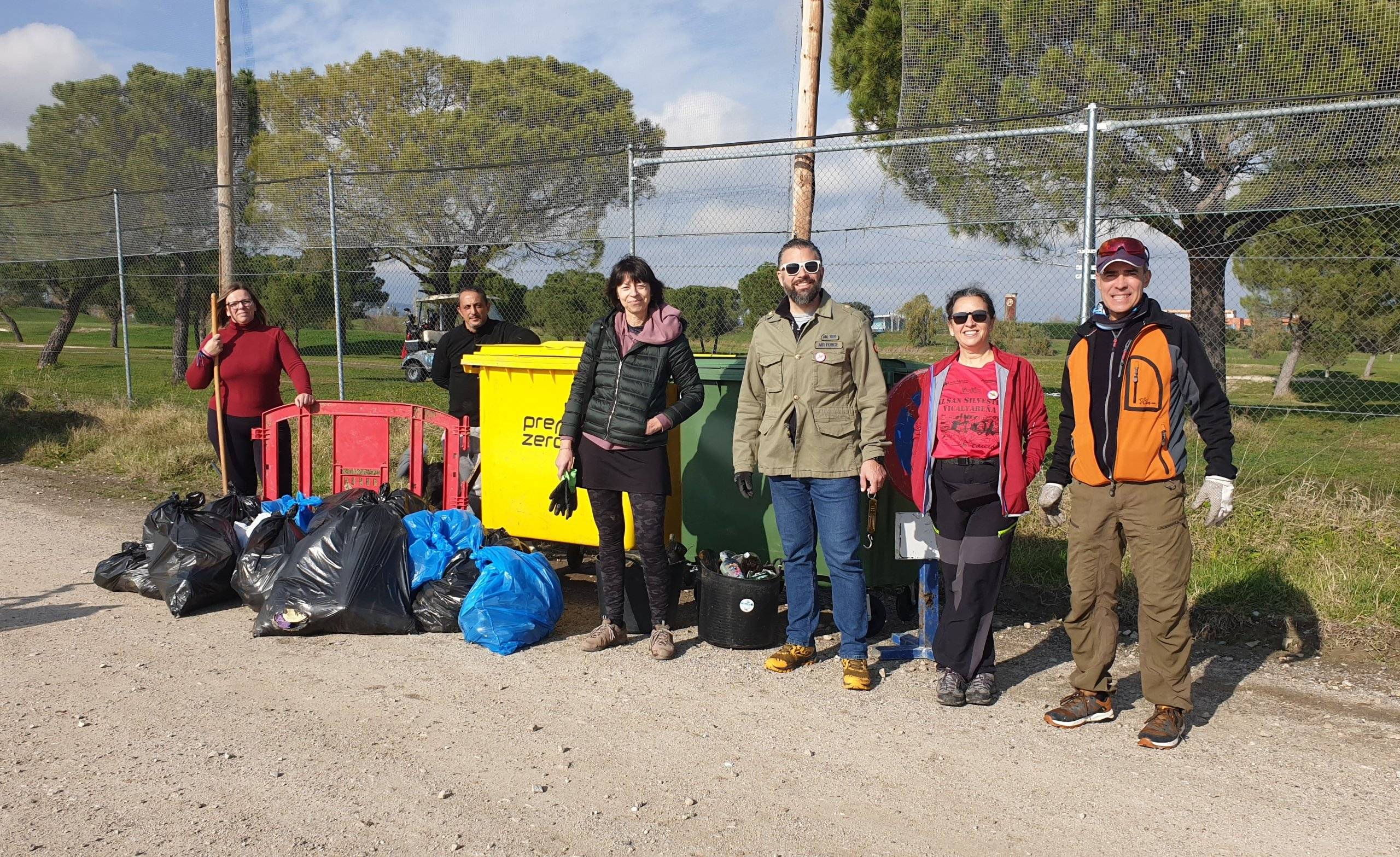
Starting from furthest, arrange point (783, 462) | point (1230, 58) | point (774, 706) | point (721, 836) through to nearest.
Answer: point (1230, 58) < point (783, 462) < point (774, 706) < point (721, 836)

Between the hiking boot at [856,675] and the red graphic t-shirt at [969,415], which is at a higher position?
the red graphic t-shirt at [969,415]

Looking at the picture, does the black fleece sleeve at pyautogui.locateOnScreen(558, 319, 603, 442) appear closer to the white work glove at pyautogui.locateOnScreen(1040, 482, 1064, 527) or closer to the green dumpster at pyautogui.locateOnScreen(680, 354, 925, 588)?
the green dumpster at pyautogui.locateOnScreen(680, 354, 925, 588)

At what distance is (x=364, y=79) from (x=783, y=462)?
20284mm

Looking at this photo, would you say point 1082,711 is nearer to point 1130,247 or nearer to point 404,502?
point 1130,247

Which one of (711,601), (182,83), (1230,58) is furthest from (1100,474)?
(182,83)

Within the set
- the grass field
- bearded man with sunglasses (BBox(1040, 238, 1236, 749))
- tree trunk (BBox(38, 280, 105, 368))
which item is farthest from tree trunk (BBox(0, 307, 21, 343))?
bearded man with sunglasses (BBox(1040, 238, 1236, 749))

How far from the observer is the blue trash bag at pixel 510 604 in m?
4.61

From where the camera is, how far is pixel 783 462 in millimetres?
4309

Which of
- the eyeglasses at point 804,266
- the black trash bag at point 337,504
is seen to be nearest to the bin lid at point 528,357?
the black trash bag at point 337,504

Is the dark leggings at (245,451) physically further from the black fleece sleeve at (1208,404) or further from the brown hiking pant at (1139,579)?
the black fleece sleeve at (1208,404)

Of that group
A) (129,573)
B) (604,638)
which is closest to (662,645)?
(604,638)

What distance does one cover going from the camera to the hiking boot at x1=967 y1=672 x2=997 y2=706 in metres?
4.02

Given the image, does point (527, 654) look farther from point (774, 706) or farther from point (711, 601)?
point (774, 706)

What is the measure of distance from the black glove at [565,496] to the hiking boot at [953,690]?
188cm
